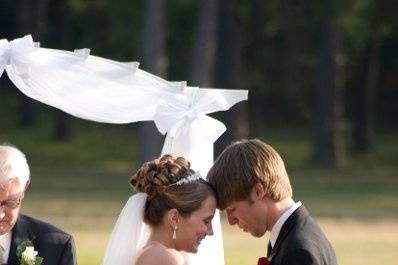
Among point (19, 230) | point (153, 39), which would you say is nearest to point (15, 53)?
point (19, 230)

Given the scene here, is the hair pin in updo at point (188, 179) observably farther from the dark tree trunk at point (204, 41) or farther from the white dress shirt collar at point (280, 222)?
the dark tree trunk at point (204, 41)

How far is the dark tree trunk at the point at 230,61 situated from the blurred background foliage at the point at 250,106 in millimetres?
45

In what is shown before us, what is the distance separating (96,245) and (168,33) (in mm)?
28407

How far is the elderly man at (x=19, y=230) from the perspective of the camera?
5.93 m

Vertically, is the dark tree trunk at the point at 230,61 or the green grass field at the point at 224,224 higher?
the dark tree trunk at the point at 230,61

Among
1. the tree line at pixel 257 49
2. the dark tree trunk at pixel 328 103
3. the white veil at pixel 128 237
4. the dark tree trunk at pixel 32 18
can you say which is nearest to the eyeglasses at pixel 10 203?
the white veil at pixel 128 237

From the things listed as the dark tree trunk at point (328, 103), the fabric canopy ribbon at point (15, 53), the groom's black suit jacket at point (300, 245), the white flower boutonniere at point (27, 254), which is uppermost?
the dark tree trunk at point (328, 103)

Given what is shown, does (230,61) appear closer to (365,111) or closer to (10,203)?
(365,111)

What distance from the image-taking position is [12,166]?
5.96 meters

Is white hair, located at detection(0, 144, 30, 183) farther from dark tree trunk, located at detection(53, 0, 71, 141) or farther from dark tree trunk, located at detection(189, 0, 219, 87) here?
dark tree trunk, located at detection(53, 0, 71, 141)

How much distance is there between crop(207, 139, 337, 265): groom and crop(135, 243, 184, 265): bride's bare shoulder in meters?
0.31

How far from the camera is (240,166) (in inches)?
213

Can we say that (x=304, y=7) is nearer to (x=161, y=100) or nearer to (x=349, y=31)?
(x=349, y=31)

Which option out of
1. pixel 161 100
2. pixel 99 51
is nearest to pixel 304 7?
pixel 99 51
